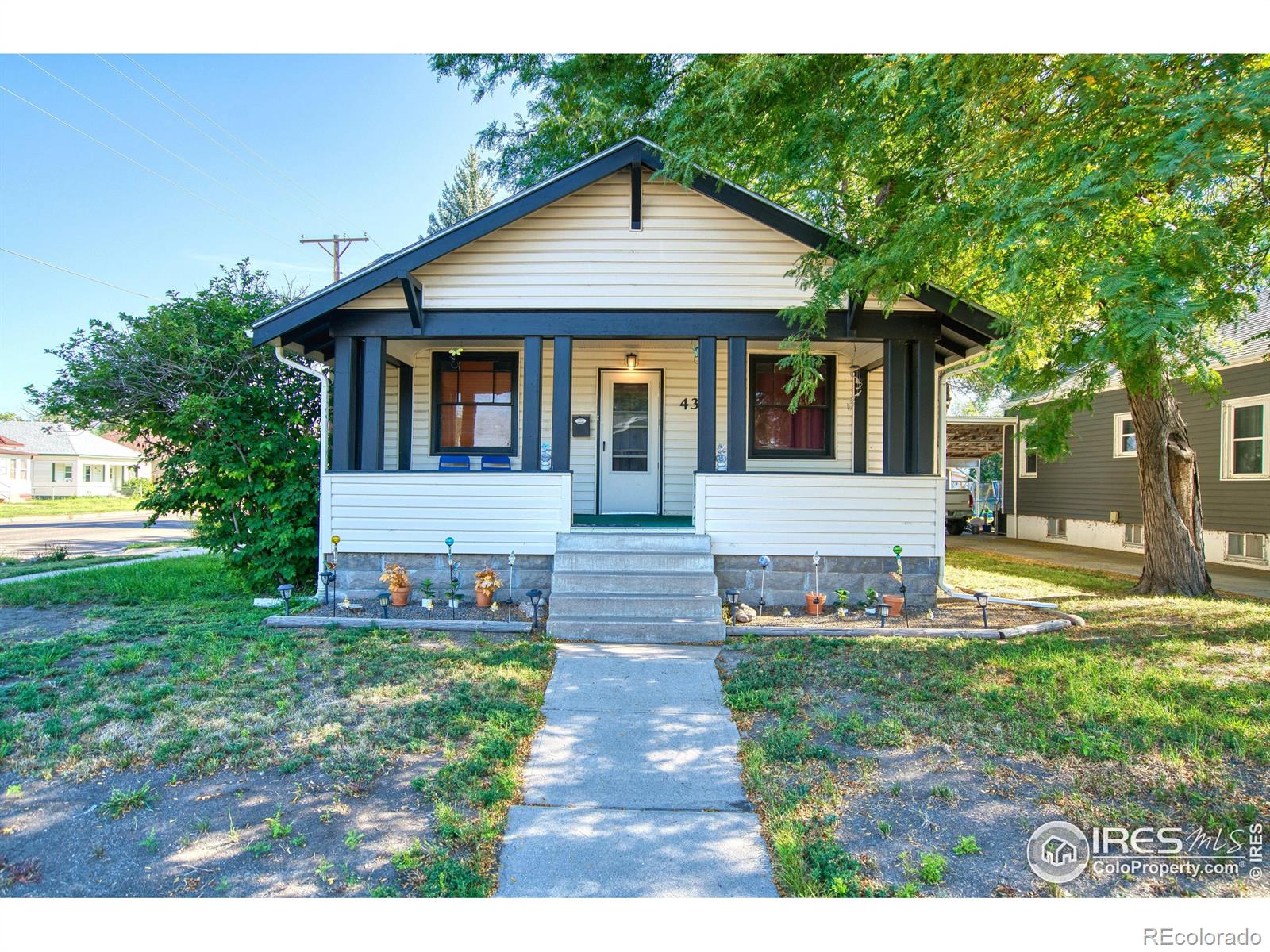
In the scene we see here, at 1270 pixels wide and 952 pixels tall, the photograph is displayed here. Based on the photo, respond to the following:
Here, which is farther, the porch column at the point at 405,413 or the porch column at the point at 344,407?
the porch column at the point at 405,413

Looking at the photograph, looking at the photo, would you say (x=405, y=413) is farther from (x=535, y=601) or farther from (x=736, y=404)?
(x=736, y=404)

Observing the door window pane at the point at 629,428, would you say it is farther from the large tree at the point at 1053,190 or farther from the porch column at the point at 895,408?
the porch column at the point at 895,408

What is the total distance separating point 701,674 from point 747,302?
13.6 ft

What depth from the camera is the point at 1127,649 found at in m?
5.15

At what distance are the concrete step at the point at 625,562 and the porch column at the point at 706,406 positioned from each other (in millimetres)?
1086

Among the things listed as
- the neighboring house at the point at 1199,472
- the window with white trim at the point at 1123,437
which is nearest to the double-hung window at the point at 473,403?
the neighboring house at the point at 1199,472

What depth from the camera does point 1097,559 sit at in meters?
12.5

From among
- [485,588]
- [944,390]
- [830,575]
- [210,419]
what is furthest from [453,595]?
[944,390]

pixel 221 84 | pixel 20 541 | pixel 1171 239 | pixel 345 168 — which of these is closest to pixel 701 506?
pixel 1171 239

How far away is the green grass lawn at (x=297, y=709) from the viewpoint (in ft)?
9.38

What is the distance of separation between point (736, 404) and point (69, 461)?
157 ft

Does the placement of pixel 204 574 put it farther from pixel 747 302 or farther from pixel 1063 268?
pixel 1063 268

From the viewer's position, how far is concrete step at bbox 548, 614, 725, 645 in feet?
18.0

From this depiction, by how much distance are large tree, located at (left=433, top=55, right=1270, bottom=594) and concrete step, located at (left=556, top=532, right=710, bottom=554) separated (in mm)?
2234
